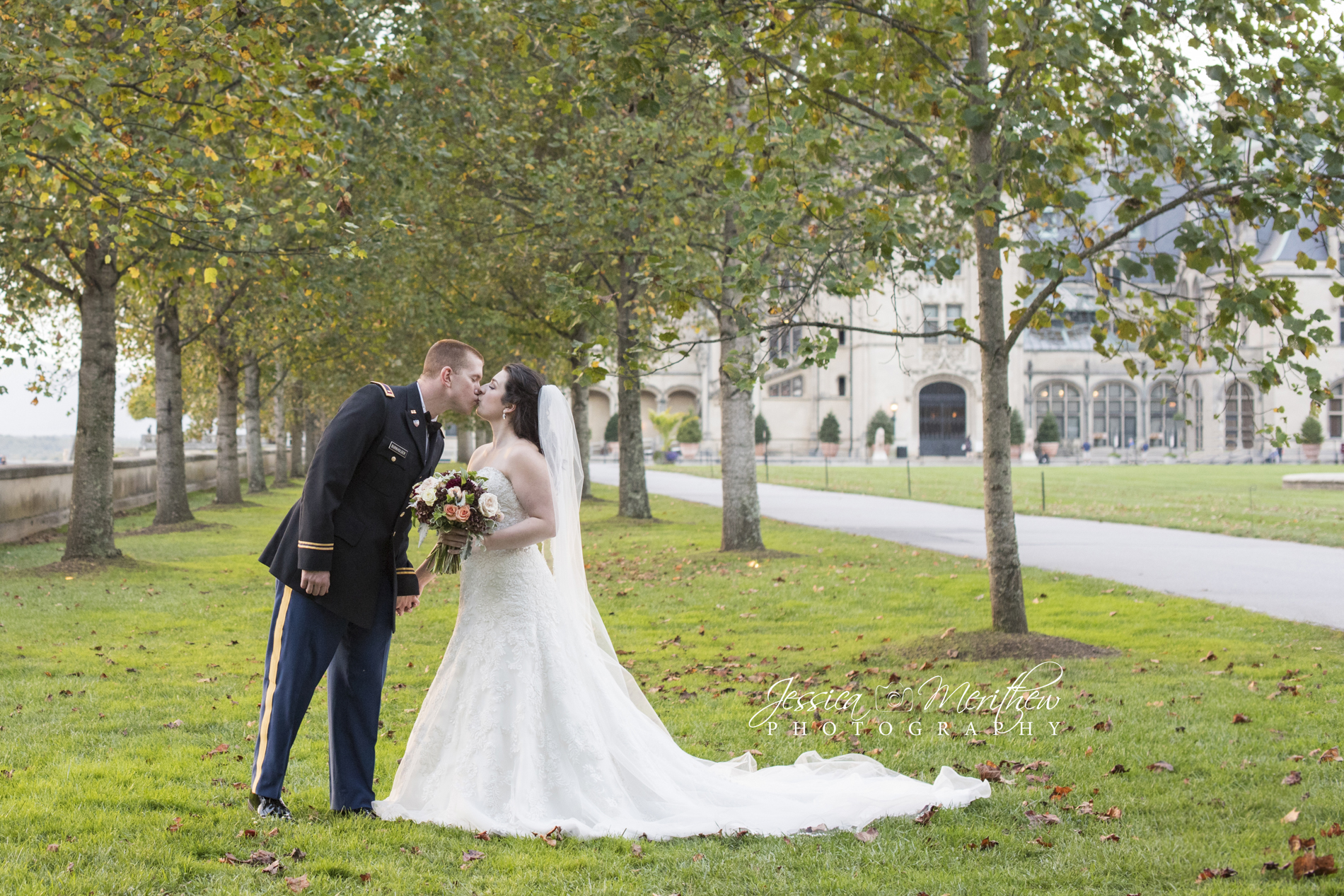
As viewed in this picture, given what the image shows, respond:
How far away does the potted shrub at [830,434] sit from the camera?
230ft

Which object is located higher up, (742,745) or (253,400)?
(253,400)

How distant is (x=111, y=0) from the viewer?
1016cm

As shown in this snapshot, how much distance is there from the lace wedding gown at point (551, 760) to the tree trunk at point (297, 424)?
35.5 meters

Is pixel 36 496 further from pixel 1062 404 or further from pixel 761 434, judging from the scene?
pixel 1062 404

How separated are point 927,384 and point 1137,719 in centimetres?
6757

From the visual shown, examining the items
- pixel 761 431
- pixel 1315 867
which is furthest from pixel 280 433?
pixel 1315 867

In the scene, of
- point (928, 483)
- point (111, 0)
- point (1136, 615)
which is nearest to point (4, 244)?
point (111, 0)

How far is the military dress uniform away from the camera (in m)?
4.56

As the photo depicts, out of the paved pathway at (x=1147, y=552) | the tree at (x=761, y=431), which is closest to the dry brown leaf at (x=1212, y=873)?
the paved pathway at (x=1147, y=552)

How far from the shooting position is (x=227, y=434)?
→ 2519cm

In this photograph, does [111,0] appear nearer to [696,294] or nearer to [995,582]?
[696,294]

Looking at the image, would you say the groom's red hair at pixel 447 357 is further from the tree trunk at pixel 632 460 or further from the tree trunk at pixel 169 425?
the tree trunk at pixel 169 425

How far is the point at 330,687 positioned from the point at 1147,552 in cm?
1319

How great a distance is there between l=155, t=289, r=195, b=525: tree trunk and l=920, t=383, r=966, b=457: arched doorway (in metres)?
57.7
